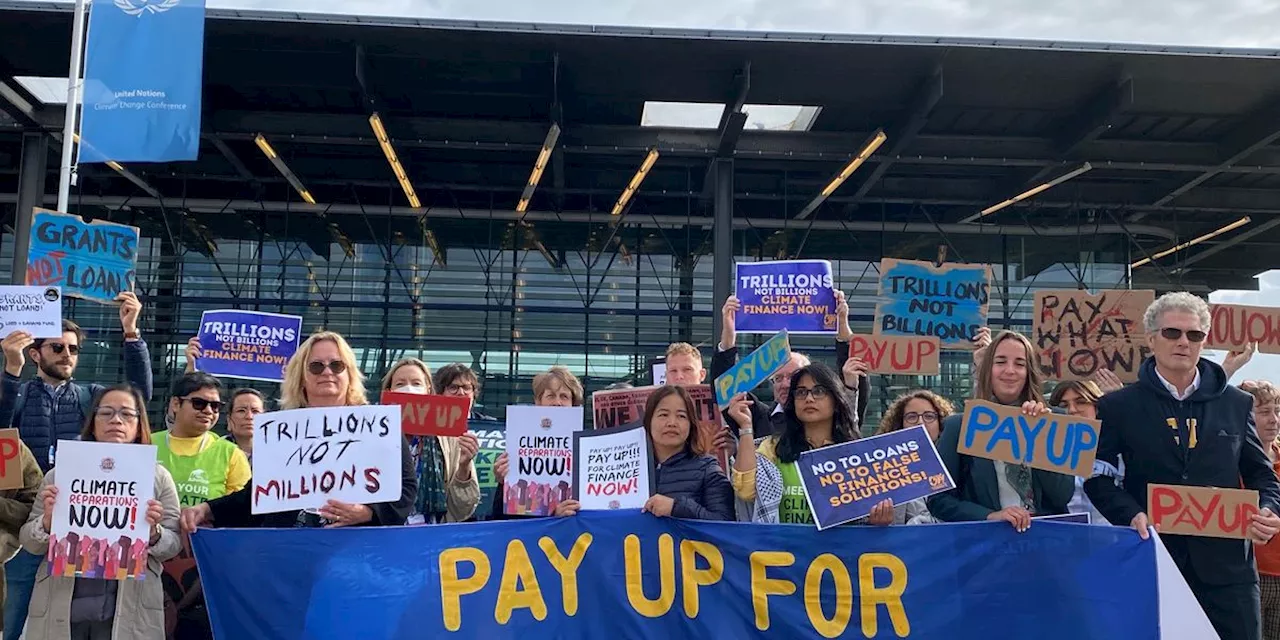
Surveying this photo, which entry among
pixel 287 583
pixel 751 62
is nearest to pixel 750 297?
pixel 287 583

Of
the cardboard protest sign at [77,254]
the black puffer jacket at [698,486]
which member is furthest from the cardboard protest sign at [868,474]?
the cardboard protest sign at [77,254]

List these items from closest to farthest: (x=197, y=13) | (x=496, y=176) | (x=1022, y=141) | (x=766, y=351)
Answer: (x=766, y=351), (x=197, y=13), (x=1022, y=141), (x=496, y=176)

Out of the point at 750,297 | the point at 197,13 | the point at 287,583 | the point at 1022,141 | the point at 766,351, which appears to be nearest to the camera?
the point at 287,583

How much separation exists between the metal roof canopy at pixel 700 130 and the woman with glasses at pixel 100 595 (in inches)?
271

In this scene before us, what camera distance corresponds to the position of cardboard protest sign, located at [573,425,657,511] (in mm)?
4379

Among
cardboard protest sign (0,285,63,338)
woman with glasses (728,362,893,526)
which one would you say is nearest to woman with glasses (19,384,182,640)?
cardboard protest sign (0,285,63,338)

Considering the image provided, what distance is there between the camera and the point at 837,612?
4.19 meters

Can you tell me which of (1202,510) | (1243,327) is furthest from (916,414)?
(1243,327)

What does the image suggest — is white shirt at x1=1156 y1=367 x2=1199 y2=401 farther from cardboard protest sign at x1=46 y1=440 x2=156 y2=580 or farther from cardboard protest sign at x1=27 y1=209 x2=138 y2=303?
cardboard protest sign at x1=27 y1=209 x2=138 y2=303

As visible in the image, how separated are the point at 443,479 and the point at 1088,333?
14.9 feet

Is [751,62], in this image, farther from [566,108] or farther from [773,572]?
[773,572]

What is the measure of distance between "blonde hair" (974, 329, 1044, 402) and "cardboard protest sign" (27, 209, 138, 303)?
575 centimetres

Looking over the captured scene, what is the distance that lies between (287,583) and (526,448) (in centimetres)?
128

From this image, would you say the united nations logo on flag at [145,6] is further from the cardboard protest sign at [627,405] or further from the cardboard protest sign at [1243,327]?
the cardboard protest sign at [1243,327]
